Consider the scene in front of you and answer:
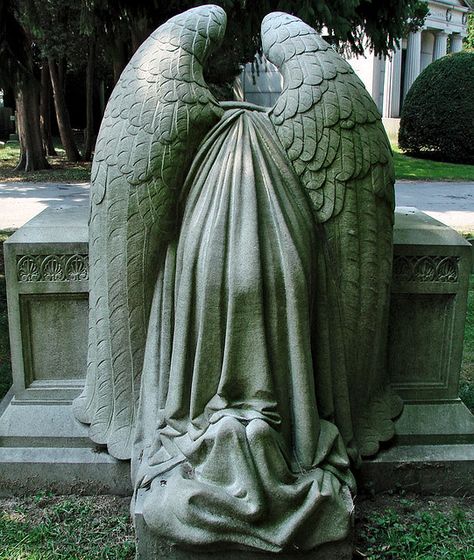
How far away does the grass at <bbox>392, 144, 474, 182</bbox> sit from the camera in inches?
631

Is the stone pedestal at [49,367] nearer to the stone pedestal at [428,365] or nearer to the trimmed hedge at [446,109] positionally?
the stone pedestal at [428,365]

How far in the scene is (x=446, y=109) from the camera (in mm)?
19656

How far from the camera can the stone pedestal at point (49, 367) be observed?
3.22 meters

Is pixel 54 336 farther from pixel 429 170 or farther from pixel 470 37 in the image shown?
pixel 470 37

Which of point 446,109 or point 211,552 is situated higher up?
point 446,109

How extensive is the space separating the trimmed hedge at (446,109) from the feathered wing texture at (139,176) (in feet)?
59.1

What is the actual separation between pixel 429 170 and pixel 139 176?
15.8 m

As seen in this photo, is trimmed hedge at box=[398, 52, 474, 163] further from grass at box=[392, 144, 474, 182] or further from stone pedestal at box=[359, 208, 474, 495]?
stone pedestal at box=[359, 208, 474, 495]

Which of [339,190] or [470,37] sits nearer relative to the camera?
[339,190]

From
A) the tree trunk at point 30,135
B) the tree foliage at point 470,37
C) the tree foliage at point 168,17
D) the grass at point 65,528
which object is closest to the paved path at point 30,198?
the tree trunk at point 30,135

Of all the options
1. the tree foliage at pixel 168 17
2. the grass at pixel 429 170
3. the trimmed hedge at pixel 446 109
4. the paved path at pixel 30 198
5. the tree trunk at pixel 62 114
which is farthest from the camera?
the trimmed hedge at pixel 446 109

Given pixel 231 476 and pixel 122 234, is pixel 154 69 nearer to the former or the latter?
pixel 122 234

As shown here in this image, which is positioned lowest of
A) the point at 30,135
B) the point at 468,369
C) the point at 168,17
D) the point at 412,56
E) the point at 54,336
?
the point at 468,369

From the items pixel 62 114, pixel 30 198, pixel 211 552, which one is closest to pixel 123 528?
pixel 211 552
